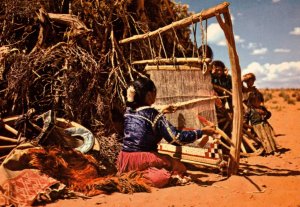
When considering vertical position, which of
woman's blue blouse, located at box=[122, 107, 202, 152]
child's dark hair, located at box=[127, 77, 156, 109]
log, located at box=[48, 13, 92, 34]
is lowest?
woman's blue blouse, located at box=[122, 107, 202, 152]

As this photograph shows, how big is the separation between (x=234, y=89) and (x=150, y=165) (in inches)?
55.9

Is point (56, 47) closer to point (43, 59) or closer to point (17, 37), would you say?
point (43, 59)

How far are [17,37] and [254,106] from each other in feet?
15.7

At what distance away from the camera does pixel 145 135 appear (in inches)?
149

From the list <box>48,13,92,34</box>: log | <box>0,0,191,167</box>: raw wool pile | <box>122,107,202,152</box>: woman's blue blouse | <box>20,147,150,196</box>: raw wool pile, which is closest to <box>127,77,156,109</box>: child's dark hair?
<box>122,107,202,152</box>: woman's blue blouse

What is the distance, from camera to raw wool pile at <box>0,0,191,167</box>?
202 inches

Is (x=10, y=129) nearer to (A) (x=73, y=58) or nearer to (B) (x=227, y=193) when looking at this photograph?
(A) (x=73, y=58)

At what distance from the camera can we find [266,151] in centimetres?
575

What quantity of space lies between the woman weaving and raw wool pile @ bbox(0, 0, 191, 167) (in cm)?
117

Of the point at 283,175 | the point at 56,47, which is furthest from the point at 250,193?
the point at 56,47

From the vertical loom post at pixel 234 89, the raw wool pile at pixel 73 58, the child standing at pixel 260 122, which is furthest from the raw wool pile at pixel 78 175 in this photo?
the child standing at pixel 260 122

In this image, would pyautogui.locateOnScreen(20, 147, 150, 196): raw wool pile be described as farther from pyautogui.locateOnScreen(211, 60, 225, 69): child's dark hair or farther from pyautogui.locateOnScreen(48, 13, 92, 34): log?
pyautogui.locateOnScreen(211, 60, 225, 69): child's dark hair

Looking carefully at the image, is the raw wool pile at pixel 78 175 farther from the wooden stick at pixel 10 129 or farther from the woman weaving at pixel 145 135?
the wooden stick at pixel 10 129

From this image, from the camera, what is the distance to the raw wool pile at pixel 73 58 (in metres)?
5.12
